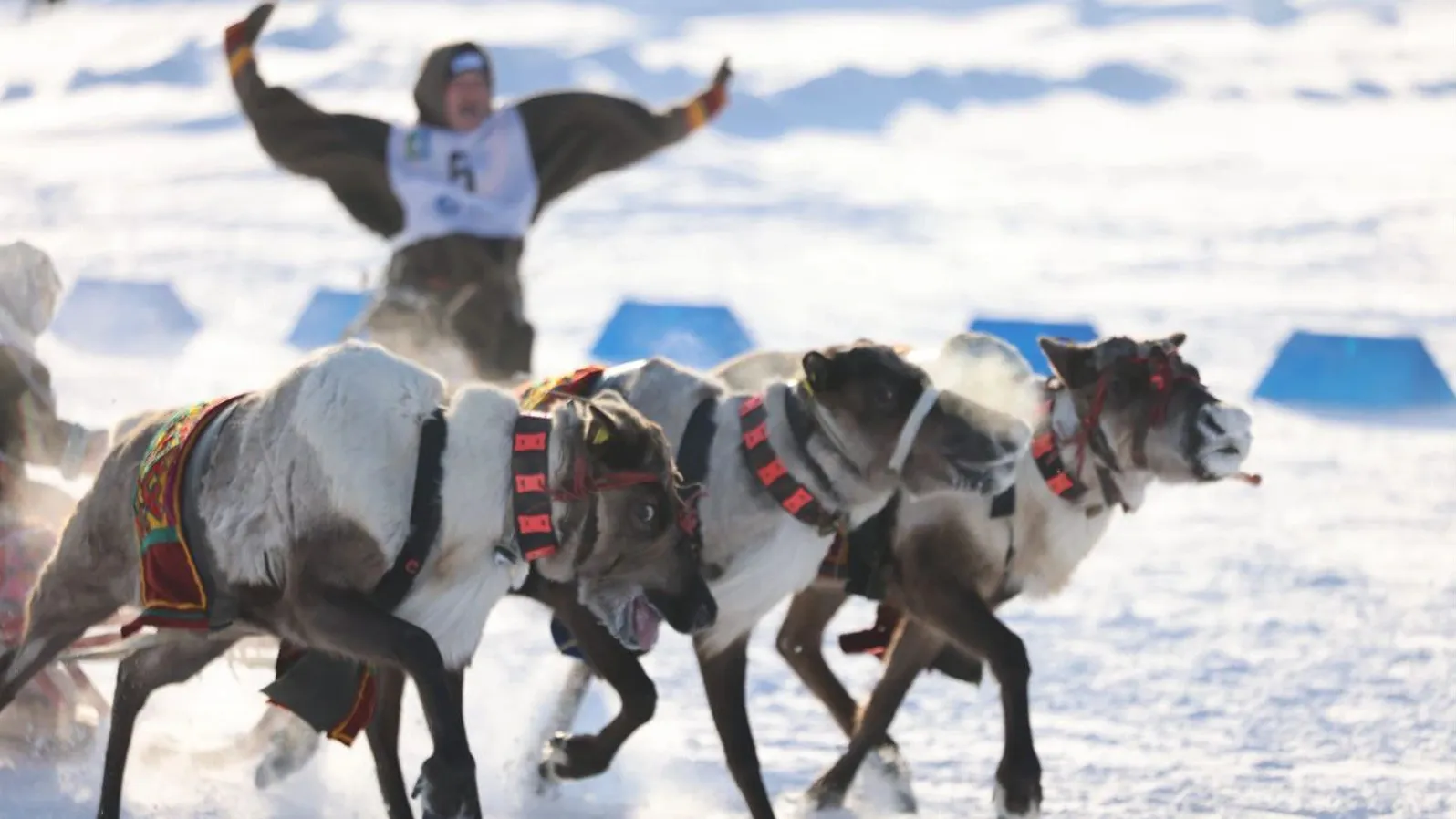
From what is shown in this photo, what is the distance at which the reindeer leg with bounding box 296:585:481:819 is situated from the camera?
13.2 feet

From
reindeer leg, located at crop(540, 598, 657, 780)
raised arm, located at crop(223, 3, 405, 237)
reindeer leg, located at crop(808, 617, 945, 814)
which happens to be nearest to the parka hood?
raised arm, located at crop(223, 3, 405, 237)

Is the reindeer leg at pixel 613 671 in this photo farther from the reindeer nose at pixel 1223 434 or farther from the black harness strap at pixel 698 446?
the reindeer nose at pixel 1223 434

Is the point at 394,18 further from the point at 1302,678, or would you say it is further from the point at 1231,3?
the point at 1302,678

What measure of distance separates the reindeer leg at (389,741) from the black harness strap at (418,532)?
0.57 metres

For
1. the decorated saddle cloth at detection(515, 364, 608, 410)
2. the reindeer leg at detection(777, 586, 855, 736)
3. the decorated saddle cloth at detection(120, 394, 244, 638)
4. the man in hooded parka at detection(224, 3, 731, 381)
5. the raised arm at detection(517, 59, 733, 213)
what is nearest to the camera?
the decorated saddle cloth at detection(120, 394, 244, 638)

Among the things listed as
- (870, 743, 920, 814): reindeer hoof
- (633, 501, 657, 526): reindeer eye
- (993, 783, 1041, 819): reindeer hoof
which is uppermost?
(633, 501, 657, 526): reindeer eye

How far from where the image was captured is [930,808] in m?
5.50

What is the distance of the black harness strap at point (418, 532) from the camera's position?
411 cm

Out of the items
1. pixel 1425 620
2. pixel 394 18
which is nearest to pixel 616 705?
pixel 1425 620

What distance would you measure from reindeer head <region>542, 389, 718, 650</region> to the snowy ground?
1102 millimetres

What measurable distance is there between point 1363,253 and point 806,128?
19.4ft

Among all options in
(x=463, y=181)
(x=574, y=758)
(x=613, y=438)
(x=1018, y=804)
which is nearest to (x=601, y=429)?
(x=613, y=438)

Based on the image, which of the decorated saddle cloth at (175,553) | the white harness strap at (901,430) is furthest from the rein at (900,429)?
the decorated saddle cloth at (175,553)

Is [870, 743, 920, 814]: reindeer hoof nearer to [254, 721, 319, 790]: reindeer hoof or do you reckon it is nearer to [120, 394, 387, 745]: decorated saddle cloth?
[254, 721, 319, 790]: reindeer hoof
